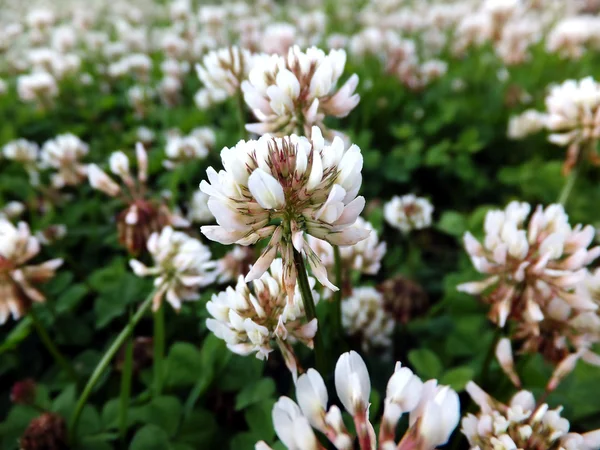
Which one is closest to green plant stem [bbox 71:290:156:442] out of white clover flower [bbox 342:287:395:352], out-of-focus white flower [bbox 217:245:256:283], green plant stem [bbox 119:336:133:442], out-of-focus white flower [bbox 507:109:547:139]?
green plant stem [bbox 119:336:133:442]

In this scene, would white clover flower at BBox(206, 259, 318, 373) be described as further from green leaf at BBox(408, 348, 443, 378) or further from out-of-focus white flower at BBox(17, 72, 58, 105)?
out-of-focus white flower at BBox(17, 72, 58, 105)

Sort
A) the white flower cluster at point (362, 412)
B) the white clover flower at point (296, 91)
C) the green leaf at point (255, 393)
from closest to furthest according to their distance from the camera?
the white flower cluster at point (362, 412) < the white clover flower at point (296, 91) < the green leaf at point (255, 393)

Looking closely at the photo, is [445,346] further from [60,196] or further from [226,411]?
[60,196]

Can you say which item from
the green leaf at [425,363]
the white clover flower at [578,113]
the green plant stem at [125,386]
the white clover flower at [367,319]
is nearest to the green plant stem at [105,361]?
the green plant stem at [125,386]

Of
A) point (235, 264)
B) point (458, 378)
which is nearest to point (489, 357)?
point (458, 378)

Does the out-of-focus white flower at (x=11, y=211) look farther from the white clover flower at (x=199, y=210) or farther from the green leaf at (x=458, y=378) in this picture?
the green leaf at (x=458, y=378)

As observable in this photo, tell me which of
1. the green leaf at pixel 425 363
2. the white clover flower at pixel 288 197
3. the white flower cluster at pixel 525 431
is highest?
the white clover flower at pixel 288 197
